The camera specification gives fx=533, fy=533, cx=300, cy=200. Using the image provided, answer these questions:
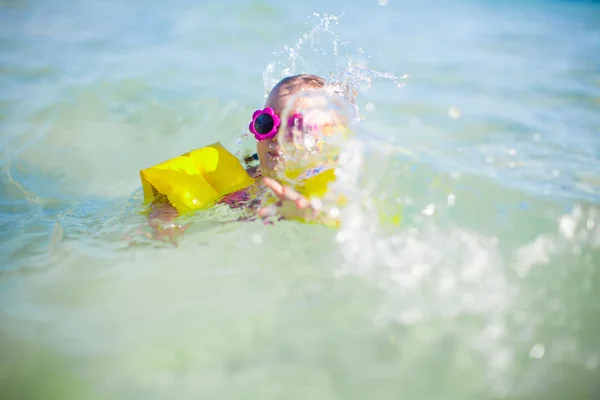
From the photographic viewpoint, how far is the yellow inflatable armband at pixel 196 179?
3088 mm

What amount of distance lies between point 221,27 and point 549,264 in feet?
23.3

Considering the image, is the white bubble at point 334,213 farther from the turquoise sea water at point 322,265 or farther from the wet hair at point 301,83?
the wet hair at point 301,83

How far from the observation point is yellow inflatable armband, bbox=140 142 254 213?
10.1 feet

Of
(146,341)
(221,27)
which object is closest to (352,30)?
(221,27)

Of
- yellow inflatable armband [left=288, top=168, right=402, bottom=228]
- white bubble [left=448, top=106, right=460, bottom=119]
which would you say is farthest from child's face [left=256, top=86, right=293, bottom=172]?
white bubble [left=448, top=106, right=460, bottom=119]

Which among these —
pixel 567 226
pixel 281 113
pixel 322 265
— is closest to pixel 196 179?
pixel 281 113

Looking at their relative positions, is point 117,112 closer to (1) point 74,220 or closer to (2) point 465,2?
(1) point 74,220

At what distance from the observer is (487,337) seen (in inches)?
85.1

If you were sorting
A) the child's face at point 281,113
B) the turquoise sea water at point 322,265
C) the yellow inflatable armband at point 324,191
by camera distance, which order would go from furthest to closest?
1. the child's face at point 281,113
2. the yellow inflatable armband at point 324,191
3. the turquoise sea water at point 322,265

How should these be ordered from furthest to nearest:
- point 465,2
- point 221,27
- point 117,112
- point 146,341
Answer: point 465,2 < point 221,27 < point 117,112 < point 146,341

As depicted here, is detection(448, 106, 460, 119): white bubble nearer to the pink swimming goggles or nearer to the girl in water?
the girl in water

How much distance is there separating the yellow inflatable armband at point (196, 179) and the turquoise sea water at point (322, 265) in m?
0.17

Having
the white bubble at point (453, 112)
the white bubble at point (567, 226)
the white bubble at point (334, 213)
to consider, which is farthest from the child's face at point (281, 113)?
the white bubble at point (453, 112)

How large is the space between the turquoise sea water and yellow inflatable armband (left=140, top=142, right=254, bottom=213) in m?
0.17
